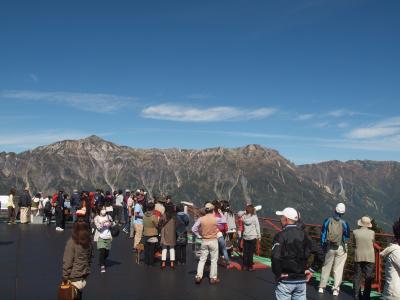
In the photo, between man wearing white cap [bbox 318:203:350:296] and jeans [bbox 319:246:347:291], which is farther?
jeans [bbox 319:246:347:291]

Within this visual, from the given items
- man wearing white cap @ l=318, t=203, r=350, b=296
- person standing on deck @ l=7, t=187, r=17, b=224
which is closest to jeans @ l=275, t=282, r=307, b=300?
man wearing white cap @ l=318, t=203, r=350, b=296

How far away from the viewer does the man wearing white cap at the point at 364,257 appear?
1120 cm

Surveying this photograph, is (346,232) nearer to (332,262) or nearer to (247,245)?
(332,262)

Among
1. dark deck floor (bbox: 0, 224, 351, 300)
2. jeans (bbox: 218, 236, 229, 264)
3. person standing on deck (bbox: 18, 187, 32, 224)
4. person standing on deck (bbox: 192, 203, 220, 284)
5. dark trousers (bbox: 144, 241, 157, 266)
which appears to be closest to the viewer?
dark deck floor (bbox: 0, 224, 351, 300)

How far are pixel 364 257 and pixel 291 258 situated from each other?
16.1 feet

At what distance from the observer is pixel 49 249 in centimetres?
1836

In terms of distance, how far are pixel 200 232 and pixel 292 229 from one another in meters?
5.85

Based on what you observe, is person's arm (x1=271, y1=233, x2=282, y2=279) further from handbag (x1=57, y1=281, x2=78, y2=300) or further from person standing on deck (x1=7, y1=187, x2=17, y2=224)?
person standing on deck (x1=7, y1=187, x2=17, y2=224)

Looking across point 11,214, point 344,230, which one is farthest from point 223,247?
point 11,214

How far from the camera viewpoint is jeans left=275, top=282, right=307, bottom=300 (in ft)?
23.3

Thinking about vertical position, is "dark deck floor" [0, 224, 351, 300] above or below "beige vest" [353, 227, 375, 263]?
below

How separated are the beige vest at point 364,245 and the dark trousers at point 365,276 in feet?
0.53

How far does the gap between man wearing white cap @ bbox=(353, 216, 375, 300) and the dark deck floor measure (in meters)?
0.64

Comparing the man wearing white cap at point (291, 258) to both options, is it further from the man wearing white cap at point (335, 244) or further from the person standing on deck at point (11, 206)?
the person standing on deck at point (11, 206)
